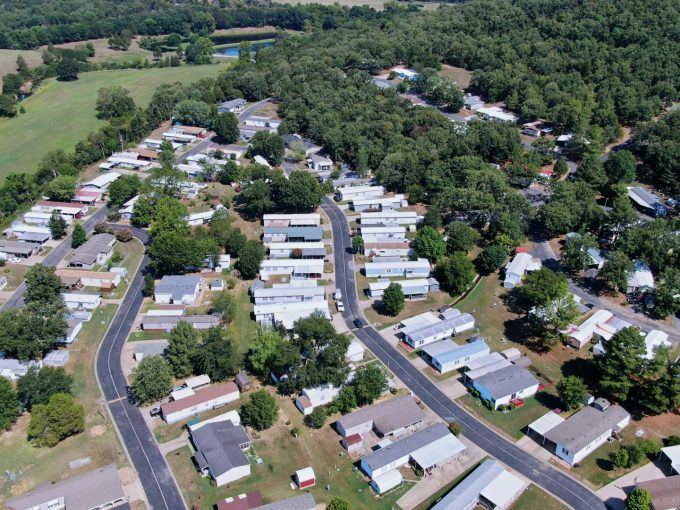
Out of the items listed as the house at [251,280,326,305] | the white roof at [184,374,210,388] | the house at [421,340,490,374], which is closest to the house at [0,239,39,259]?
the house at [251,280,326,305]

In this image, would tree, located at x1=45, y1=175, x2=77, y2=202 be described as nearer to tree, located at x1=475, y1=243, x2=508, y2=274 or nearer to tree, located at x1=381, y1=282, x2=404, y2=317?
tree, located at x1=381, y1=282, x2=404, y2=317

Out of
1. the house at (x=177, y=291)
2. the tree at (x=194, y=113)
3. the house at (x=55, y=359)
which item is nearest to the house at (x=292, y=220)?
the house at (x=177, y=291)

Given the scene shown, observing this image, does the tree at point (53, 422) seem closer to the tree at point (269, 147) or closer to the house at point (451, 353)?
the house at point (451, 353)

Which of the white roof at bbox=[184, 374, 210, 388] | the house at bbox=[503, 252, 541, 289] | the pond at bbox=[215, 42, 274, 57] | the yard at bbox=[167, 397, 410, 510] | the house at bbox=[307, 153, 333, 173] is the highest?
the pond at bbox=[215, 42, 274, 57]

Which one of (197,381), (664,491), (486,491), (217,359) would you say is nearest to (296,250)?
(217,359)

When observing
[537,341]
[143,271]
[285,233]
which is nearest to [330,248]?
[285,233]

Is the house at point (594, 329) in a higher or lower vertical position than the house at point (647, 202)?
lower
